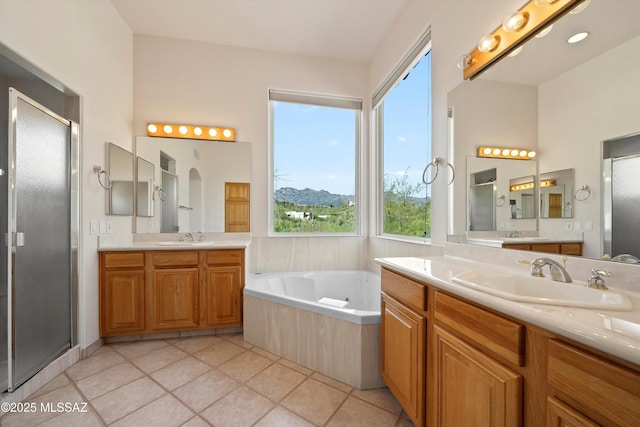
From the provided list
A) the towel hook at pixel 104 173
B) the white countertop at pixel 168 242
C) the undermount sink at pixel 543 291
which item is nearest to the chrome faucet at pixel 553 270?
the undermount sink at pixel 543 291

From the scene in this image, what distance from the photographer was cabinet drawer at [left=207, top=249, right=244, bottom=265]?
260cm

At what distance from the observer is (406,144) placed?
2807 mm

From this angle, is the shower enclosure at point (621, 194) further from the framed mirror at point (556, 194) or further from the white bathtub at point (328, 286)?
the white bathtub at point (328, 286)

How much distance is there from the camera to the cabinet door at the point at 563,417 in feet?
2.11

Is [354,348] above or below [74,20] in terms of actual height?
below

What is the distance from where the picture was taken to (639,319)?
0.72 m

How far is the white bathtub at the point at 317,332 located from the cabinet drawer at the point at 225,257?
0.28 metres

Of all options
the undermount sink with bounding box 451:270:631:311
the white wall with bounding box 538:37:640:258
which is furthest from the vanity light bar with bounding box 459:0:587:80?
the undermount sink with bounding box 451:270:631:311

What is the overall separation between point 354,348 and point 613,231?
56.5 inches

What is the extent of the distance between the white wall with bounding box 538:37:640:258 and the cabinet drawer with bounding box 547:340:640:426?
0.63 metres

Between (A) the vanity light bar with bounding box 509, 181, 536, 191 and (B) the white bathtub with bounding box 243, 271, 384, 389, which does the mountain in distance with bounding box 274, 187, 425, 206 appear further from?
→ (A) the vanity light bar with bounding box 509, 181, 536, 191

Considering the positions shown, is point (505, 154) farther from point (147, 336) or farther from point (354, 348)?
point (147, 336)

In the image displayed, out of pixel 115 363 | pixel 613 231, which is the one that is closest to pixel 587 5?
pixel 613 231

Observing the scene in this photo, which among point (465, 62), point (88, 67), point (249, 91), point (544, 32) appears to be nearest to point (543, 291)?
point (544, 32)
